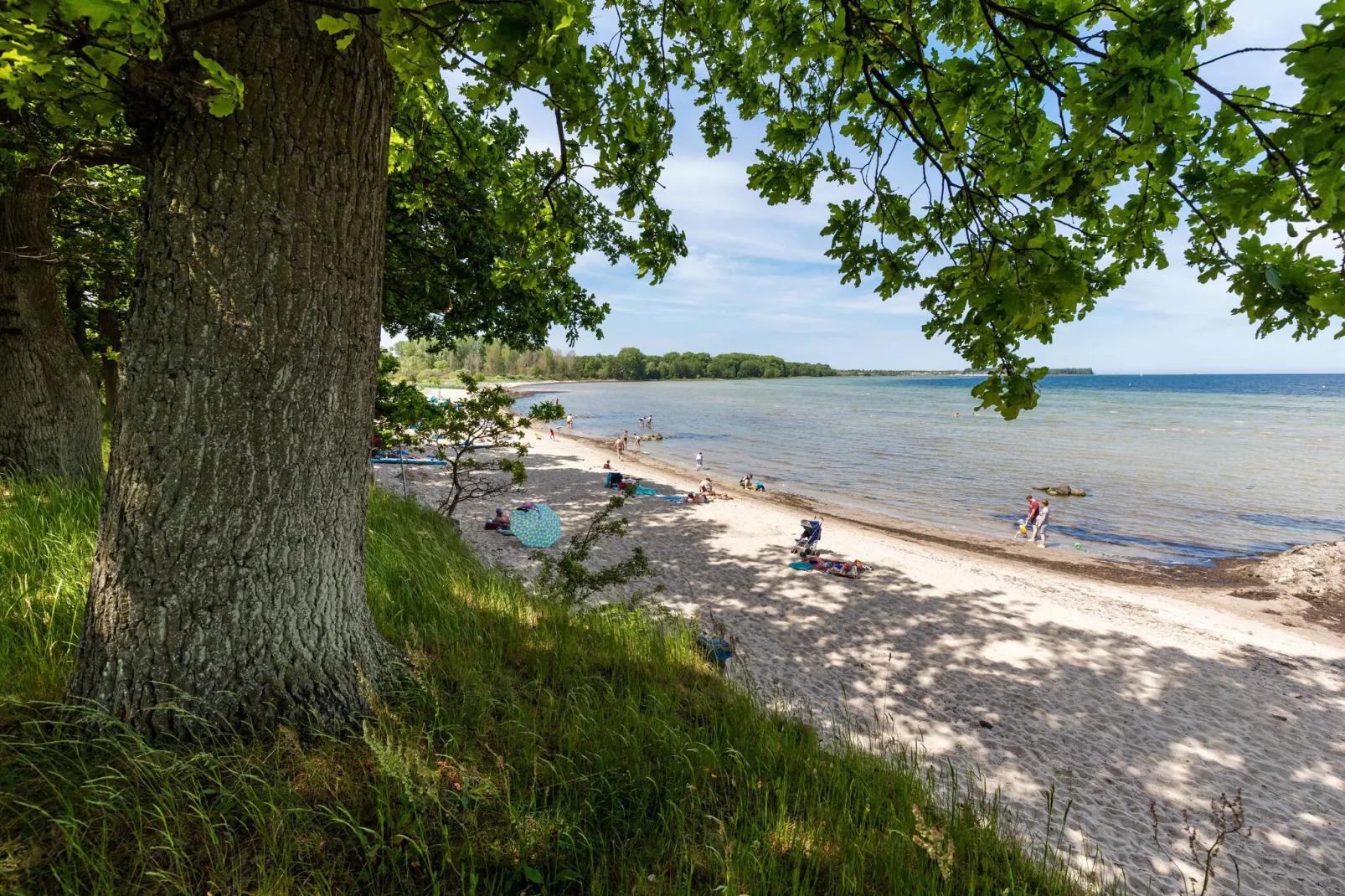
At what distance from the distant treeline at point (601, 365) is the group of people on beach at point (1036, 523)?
335 ft

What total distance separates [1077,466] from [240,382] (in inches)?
1465

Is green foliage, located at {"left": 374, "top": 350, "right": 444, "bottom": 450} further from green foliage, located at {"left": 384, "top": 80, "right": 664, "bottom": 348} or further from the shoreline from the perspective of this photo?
the shoreline

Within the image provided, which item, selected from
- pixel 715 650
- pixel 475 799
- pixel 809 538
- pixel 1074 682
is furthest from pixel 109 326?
pixel 1074 682

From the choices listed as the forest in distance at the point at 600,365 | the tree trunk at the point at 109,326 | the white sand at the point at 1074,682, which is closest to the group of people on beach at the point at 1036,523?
the white sand at the point at 1074,682

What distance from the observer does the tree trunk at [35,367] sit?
554cm

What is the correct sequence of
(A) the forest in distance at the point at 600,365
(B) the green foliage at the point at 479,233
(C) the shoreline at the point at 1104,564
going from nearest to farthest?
(B) the green foliage at the point at 479,233, (C) the shoreline at the point at 1104,564, (A) the forest in distance at the point at 600,365

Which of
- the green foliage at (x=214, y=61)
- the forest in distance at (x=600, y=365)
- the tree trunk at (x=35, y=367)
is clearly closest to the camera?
the green foliage at (x=214, y=61)

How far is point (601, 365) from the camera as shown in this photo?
157 metres

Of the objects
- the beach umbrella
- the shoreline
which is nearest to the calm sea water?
the shoreline

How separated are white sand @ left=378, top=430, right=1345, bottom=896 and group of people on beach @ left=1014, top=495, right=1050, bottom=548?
3844 millimetres

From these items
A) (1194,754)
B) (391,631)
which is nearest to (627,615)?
(391,631)

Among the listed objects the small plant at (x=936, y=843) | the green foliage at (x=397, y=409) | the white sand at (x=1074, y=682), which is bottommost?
the white sand at (x=1074, y=682)

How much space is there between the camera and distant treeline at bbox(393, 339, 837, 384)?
387 ft

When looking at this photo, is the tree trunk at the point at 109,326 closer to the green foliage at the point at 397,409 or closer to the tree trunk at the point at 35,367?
the tree trunk at the point at 35,367
